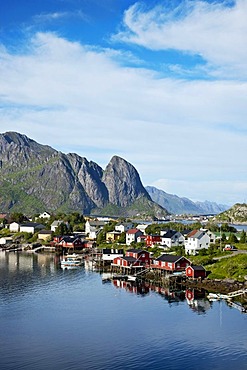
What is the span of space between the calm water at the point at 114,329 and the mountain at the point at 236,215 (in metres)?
132

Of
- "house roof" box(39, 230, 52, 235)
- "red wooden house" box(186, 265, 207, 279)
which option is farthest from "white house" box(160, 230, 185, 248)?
"house roof" box(39, 230, 52, 235)

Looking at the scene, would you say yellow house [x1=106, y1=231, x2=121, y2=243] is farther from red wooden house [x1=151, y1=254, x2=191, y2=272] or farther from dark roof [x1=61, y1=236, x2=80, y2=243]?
red wooden house [x1=151, y1=254, x2=191, y2=272]

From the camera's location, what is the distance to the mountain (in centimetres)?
17899

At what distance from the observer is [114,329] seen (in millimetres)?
35781

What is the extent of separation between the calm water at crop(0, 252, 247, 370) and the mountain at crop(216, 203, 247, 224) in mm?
131809

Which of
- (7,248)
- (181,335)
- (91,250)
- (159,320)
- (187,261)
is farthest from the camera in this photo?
(7,248)

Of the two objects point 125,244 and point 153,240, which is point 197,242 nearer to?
point 153,240

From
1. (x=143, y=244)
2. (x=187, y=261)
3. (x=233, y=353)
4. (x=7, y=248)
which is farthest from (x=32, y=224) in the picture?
(x=233, y=353)

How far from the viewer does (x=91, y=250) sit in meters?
87.3

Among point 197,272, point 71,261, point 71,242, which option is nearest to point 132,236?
point 71,242

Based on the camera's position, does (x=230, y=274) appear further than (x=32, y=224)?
No

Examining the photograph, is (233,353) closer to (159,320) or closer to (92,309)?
(159,320)

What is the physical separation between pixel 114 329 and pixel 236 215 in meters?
154

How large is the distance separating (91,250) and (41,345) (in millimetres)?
55596
